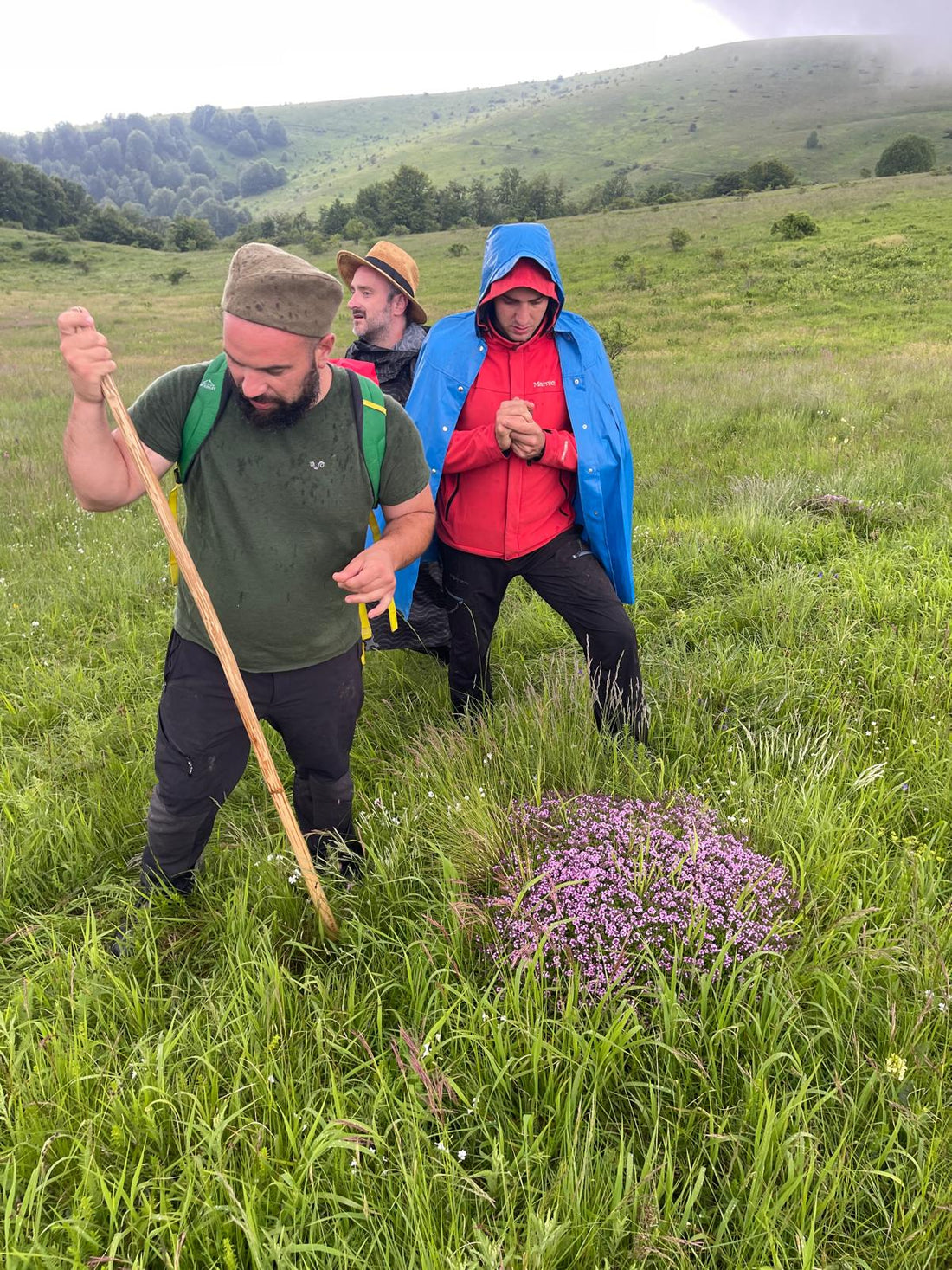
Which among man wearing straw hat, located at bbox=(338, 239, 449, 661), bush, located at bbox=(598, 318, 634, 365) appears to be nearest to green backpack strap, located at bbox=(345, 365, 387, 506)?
man wearing straw hat, located at bbox=(338, 239, 449, 661)

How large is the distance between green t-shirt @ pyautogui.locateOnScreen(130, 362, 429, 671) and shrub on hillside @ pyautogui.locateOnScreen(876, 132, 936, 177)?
3313 inches

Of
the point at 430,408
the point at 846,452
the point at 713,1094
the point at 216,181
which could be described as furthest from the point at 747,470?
the point at 216,181

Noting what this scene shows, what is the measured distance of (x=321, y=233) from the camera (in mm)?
62719

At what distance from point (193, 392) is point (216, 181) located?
220055 millimetres

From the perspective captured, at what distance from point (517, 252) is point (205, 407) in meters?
1.65

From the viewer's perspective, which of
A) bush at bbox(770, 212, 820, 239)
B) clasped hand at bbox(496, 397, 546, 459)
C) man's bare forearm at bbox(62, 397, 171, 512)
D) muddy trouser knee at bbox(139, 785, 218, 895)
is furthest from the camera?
bush at bbox(770, 212, 820, 239)

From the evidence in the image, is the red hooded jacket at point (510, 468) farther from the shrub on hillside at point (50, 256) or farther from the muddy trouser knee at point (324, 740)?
the shrub on hillside at point (50, 256)

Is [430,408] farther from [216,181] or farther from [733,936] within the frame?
[216,181]

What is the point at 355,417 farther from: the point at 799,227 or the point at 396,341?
the point at 799,227

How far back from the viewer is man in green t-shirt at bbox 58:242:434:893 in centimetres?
198

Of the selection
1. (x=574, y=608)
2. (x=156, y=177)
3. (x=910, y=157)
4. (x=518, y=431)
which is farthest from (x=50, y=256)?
(x=156, y=177)

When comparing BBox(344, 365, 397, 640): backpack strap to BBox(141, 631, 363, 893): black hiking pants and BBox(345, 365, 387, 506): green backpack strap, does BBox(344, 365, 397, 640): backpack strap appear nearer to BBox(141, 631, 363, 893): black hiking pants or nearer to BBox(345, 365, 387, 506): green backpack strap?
BBox(345, 365, 387, 506): green backpack strap

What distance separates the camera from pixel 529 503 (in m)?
3.30

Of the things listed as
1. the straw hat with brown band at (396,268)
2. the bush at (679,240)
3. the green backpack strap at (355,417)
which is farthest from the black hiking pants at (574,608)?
the bush at (679,240)
